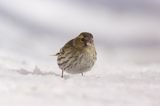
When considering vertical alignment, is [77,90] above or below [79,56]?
below

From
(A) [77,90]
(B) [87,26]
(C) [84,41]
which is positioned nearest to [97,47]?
(B) [87,26]

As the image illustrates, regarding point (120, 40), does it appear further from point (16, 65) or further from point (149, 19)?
point (16, 65)

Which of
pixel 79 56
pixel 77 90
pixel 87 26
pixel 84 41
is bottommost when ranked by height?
pixel 77 90

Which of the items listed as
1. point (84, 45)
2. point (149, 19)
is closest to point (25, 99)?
point (84, 45)

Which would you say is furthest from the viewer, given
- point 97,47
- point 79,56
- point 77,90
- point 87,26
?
point 87,26

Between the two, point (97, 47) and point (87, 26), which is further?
point (87, 26)

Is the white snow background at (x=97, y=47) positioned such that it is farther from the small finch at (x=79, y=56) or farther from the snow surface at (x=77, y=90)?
the small finch at (x=79, y=56)

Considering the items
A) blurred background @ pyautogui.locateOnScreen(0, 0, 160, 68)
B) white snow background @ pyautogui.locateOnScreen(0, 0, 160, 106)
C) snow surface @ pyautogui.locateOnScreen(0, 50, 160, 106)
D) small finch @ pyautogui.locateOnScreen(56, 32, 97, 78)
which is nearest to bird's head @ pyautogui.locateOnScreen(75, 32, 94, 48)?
small finch @ pyautogui.locateOnScreen(56, 32, 97, 78)

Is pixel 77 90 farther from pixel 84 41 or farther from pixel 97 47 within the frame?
pixel 97 47
